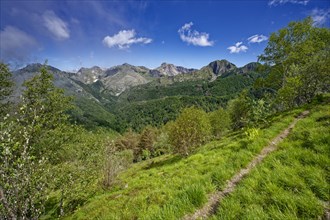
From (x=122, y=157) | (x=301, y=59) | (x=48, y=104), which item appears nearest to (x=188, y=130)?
(x=122, y=157)

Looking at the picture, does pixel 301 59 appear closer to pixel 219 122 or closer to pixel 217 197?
pixel 217 197

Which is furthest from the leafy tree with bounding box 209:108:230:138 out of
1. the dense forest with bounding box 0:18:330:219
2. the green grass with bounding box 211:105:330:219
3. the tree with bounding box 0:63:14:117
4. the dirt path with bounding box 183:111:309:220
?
the green grass with bounding box 211:105:330:219

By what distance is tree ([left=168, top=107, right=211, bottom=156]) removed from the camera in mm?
25781

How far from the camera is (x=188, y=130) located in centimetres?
2581

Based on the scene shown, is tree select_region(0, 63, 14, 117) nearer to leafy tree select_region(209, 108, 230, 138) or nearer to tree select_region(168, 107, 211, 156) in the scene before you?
tree select_region(168, 107, 211, 156)

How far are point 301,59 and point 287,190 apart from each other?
95.9 ft

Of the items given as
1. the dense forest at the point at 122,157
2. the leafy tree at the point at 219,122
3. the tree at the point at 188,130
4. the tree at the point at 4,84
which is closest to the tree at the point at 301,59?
the dense forest at the point at 122,157

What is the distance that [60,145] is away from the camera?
17.5 metres

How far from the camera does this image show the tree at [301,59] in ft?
78.9

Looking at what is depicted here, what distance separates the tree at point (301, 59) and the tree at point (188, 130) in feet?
36.2

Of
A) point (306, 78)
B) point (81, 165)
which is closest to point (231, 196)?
point (81, 165)

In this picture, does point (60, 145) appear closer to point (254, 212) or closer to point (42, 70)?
point (42, 70)

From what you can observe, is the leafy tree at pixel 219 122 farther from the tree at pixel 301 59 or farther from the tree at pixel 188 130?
the tree at pixel 188 130

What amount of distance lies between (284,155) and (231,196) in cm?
342
